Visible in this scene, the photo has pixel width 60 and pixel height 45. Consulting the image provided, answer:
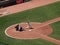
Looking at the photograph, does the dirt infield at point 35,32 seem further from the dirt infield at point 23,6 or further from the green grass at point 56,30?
the dirt infield at point 23,6

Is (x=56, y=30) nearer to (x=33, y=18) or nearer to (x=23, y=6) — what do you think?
(x=33, y=18)

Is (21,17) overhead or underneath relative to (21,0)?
underneath

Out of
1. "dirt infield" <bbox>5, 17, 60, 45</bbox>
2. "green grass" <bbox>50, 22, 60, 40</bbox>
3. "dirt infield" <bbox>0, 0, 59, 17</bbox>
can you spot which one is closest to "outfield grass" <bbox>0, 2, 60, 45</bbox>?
"green grass" <bbox>50, 22, 60, 40</bbox>

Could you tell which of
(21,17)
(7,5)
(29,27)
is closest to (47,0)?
(7,5)

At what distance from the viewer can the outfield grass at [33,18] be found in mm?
25547

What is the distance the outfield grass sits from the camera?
25.5 metres

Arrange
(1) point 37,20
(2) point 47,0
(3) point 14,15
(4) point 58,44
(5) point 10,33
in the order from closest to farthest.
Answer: (4) point 58,44 < (5) point 10,33 < (1) point 37,20 < (3) point 14,15 < (2) point 47,0

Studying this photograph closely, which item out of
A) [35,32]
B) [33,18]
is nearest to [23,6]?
[33,18]

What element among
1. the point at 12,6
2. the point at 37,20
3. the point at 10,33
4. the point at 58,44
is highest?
the point at 12,6

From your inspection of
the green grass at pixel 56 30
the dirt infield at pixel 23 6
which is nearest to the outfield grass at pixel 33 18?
the green grass at pixel 56 30

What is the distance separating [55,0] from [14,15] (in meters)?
9.18

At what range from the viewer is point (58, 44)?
24.6 metres

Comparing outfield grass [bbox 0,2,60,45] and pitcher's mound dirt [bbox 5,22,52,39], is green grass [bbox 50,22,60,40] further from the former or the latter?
pitcher's mound dirt [bbox 5,22,52,39]

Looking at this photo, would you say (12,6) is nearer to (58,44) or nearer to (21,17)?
(21,17)
